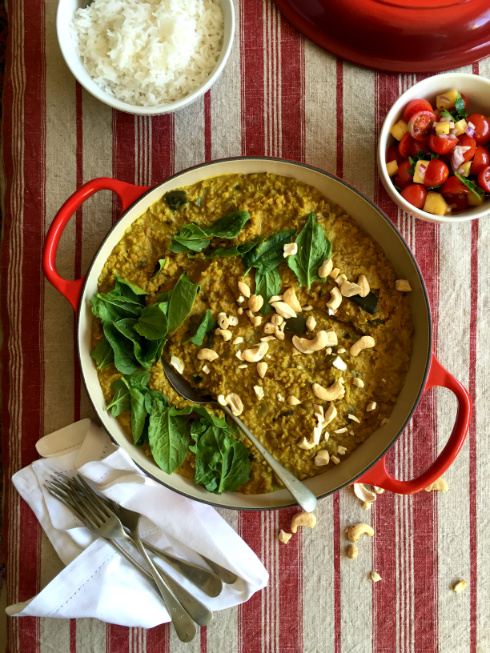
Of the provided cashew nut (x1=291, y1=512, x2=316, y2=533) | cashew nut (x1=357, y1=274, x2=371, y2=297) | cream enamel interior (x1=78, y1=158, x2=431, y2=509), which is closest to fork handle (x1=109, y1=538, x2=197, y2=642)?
cream enamel interior (x1=78, y1=158, x2=431, y2=509)

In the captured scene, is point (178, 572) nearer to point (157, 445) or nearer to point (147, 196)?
point (157, 445)

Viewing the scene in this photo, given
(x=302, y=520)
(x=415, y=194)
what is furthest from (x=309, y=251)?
(x=302, y=520)

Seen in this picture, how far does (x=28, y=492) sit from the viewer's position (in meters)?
1.96

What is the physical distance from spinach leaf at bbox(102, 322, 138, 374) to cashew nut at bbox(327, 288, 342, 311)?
0.65m

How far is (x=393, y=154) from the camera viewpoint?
188cm

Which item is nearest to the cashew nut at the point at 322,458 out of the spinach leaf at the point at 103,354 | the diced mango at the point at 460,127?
the spinach leaf at the point at 103,354

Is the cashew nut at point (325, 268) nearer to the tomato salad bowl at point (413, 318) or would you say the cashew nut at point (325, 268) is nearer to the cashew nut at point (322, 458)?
the tomato salad bowl at point (413, 318)

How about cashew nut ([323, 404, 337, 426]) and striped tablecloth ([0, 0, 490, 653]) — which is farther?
striped tablecloth ([0, 0, 490, 653])

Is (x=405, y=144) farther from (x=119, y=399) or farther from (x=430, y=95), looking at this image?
(x=119, y=399)

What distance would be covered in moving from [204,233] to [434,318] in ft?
2.84

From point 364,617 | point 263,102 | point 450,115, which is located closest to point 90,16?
point 263,102

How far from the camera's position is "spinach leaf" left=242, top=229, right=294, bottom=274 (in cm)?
176

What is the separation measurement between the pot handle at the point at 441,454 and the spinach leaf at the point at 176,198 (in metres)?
0.93

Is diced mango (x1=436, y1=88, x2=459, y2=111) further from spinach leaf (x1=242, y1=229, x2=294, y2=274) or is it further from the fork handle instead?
the fork handle
